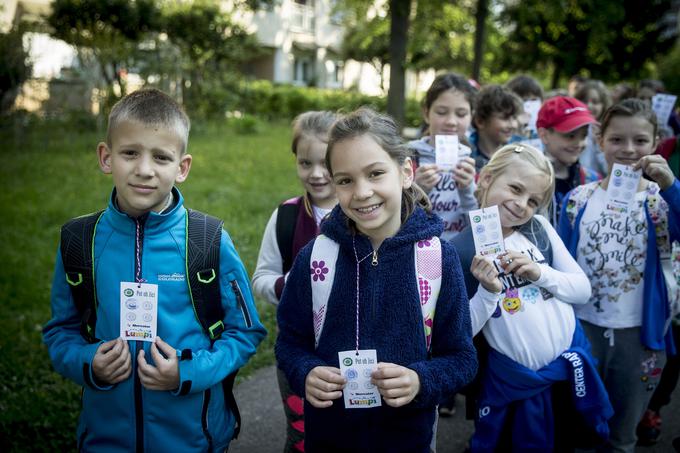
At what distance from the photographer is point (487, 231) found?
237 cm

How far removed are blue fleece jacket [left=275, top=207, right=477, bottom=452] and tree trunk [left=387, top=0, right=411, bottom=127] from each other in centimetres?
932

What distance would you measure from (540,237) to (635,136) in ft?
3.17

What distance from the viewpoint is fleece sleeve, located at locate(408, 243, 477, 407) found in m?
2.03

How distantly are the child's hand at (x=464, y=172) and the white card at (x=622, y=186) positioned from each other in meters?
0.74

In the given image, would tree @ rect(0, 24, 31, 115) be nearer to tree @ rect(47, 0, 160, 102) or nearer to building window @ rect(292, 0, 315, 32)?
tree @ rect(47, 0, 160, 102)

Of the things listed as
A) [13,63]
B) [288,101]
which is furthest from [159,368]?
[288,101]

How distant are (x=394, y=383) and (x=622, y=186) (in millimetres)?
1710

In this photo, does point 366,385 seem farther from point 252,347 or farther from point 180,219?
point 180,219

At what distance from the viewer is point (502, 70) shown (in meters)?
24.9

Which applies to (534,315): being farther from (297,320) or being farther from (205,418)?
(205,418)

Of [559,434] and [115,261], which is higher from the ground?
[115,261]

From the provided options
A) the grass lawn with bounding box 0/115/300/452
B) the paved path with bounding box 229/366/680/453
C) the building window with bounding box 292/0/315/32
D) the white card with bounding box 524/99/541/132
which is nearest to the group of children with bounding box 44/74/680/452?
the paved path with bounding box 229/366/680/453

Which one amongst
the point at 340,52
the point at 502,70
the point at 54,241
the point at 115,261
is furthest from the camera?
the point at 340,52

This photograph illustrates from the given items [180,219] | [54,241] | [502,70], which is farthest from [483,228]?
[502,70]
